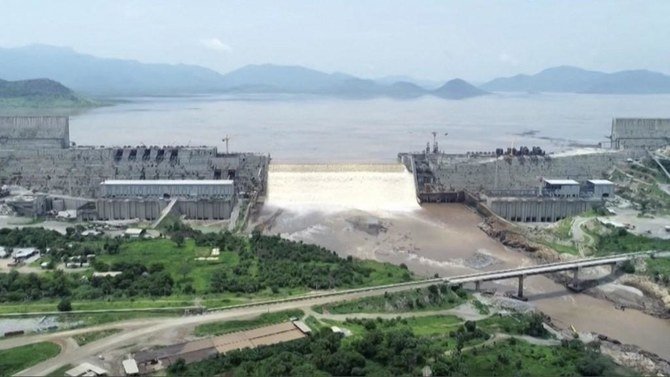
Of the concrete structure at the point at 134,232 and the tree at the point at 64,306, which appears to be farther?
the concrete structure at the point at 134,232

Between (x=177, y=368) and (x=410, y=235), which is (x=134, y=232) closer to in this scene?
(x=410, y=235)

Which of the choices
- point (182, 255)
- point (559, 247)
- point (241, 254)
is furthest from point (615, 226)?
point (182, 255)

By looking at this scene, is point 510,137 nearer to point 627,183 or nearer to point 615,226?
point 627,183

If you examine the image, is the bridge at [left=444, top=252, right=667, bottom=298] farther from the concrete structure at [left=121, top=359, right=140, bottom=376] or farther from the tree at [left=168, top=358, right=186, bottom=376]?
the concrete structure at [left=121, top=359, right=140, bottom=376]

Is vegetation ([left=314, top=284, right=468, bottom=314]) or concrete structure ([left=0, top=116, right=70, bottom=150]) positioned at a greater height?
concrete structure ([left=0, top=116, right=70, bottom=150])

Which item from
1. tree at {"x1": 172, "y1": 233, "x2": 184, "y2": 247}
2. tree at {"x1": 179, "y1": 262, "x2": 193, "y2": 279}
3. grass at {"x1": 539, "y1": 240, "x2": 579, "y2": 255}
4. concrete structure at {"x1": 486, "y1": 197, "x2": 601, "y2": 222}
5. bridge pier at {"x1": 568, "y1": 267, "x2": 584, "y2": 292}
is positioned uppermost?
concrete structure at {"x1": 486, "y1": 197, "x2": 601, "y2": 222}

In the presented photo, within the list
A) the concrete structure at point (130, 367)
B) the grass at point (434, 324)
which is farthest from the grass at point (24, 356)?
the grass at point (434, 324)

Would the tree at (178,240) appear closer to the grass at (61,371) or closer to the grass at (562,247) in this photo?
the grass at (61,371)

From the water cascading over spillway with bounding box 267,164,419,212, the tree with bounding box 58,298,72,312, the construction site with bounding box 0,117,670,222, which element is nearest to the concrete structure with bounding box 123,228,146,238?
the construction site with bounding box 0,117,670,222
